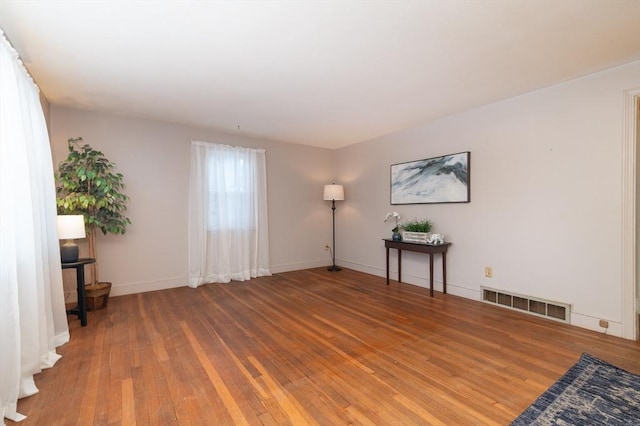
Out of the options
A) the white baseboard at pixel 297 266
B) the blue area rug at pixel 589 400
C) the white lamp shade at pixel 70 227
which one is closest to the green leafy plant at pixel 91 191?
the white lamp shade at pixel 70 227

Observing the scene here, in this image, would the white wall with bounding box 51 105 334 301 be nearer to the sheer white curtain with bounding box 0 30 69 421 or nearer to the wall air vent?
the sheer white curtain with bounding box 0 30 69 421

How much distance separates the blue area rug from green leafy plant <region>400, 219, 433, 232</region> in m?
2.16

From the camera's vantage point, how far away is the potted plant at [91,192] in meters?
3.13

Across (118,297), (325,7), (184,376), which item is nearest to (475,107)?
(325,7)

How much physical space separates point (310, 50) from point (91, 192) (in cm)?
302

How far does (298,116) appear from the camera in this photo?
3715 millimetres

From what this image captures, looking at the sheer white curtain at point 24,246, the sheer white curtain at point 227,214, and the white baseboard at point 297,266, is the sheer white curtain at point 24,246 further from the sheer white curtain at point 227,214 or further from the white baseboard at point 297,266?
the white baseboard at point 297,266

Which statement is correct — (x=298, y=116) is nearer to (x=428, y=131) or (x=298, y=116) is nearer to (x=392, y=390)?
(x=428, y=131)

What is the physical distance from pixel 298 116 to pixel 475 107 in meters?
2.22

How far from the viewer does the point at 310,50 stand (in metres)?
2.18

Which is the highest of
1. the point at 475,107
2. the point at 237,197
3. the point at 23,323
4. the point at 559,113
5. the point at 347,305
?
the point at 475,107

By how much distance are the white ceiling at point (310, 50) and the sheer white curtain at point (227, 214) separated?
1.12 m

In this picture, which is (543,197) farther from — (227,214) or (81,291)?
(81,291)

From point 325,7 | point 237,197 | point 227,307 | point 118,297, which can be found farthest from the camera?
point 237,197
